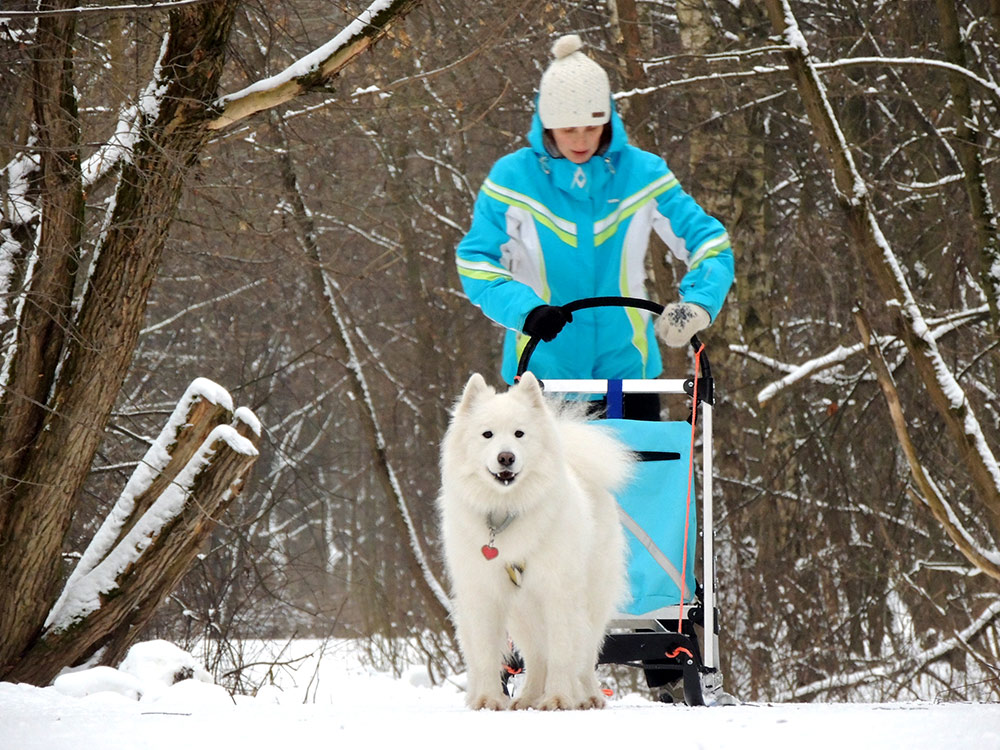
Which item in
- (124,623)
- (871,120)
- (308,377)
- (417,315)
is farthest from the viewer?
(308,377)

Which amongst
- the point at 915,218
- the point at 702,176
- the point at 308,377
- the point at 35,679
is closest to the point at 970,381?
the point at 915,218

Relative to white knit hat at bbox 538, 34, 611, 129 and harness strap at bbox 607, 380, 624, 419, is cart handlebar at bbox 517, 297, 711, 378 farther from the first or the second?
white knit hat at bbox 538, 34, 611, 129

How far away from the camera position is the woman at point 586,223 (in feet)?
15.2

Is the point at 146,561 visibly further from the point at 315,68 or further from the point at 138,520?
the point at 315,68

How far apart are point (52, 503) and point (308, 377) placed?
39.3ft

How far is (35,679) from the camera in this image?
5.08 meters

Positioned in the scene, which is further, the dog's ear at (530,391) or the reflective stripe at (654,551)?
the reflective stripe at (654,551)

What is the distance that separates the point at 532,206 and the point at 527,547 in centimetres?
145

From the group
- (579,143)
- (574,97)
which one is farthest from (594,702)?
(574,97)

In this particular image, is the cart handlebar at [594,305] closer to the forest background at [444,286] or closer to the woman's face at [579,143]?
the woman's face at [579,143]

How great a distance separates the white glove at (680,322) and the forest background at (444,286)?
186 centimetres

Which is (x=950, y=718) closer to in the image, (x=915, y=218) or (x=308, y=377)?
(x=915, y=218)

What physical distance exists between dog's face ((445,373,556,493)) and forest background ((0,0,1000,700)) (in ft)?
5.23

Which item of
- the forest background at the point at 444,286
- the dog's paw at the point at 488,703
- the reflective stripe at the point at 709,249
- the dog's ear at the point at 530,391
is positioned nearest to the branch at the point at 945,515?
the forest background at the point at 444,286
